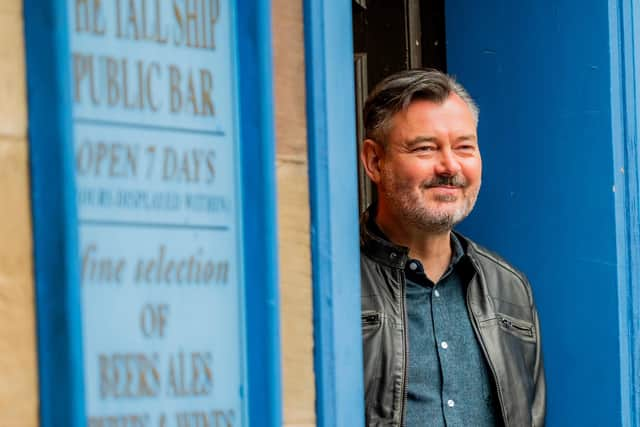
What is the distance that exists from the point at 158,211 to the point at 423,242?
123 cm

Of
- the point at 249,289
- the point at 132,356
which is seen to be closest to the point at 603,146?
the point at 249,289

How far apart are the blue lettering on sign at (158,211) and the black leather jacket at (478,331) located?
0.76 m

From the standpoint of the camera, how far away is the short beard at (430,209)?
4156 mm

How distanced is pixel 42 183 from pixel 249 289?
52 cm

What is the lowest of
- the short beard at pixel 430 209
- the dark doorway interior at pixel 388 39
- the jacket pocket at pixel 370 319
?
the jacket pocket at pixel 370 319

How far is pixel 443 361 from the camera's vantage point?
13.4ft

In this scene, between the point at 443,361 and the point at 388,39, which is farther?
the point at 388,39

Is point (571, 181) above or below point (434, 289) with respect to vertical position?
above

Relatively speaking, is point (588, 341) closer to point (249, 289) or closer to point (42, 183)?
point (249, 289)

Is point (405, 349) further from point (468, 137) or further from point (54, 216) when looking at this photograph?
point (54, 216)

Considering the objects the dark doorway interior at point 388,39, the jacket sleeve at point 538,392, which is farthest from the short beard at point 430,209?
the dark doorway interior at point 388,39

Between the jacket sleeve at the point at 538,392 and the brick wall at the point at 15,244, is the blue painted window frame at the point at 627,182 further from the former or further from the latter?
the brick wall at the point at 15,244

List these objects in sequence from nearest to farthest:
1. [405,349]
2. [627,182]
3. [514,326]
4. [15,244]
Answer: [15,244]
[405,349]
[514,326]
[627,182]

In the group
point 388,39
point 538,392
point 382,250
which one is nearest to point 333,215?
point 382,250
